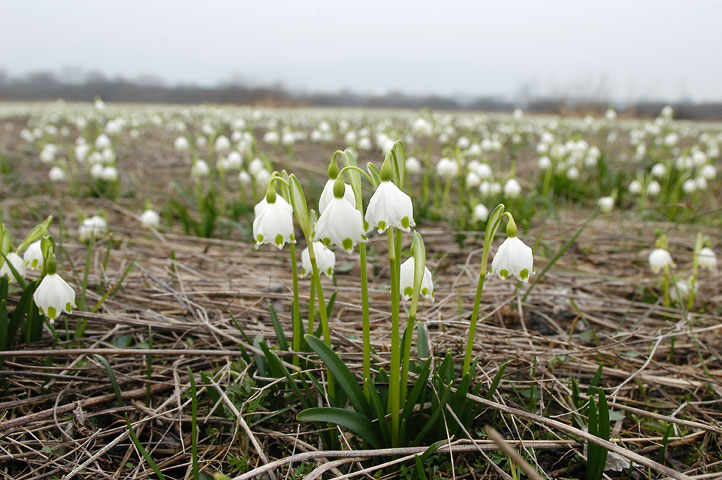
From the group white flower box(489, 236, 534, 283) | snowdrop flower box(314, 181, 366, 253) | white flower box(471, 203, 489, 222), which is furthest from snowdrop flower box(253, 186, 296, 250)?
white flower box(471, 203, 489, 222)

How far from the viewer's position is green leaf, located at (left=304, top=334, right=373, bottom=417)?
4.46 ft

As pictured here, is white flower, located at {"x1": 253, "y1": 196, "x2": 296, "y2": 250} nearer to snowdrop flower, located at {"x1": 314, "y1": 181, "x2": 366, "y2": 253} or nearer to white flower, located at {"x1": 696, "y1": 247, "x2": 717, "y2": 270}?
snowdrop flower, located at {"x1": 314, "y1": 181, "x2": 366, "y2": 253}

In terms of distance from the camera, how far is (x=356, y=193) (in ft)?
4.02

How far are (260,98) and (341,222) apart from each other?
26.2 m

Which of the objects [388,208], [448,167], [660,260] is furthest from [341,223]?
[448,167]

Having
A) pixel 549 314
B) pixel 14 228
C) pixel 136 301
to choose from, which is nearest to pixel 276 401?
pixel 136 301

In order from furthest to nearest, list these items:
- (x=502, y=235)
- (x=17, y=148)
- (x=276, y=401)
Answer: (x=17, y=148) < (x=502, y=235) < (x=276, y=401)

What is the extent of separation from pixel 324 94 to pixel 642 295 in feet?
121

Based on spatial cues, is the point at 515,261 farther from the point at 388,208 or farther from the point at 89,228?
the point at 89,228

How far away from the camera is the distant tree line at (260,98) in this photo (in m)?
22.5

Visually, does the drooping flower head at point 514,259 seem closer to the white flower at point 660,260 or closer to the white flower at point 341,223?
the white flower at point 341,223

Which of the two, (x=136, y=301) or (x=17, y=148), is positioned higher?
(x=17, y=148)

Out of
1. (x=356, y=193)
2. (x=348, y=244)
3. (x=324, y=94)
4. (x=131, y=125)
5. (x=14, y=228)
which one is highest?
(x=324, y=94)

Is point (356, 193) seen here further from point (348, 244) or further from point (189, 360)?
point (189, 360)
